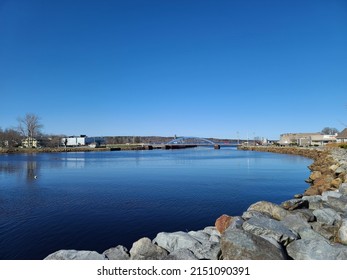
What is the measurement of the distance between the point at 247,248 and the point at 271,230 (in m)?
1.08

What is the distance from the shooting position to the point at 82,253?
4734 mm

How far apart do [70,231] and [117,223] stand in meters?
1.37

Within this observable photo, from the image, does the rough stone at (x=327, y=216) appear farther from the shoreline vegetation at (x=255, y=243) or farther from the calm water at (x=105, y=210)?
the calm water at (x=105, y=210)

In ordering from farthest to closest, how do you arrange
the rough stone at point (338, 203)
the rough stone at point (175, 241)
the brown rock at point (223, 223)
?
the rough stone at point (338, 203), the brown rock at point (223, 223), the rough stone at point (175, 241)

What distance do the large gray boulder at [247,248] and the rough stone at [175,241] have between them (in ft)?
2.73

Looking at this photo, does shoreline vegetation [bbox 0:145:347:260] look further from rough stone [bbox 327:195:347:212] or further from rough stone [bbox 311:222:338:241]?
rough stone [bbox 327:195:347:212]

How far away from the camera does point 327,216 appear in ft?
19.4

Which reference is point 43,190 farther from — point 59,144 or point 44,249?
point 59,144

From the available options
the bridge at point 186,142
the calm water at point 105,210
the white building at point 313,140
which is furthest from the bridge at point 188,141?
the calm water at point 105,210

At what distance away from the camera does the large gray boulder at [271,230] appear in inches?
186

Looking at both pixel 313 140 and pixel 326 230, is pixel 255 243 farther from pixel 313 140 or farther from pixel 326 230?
pixel 313 140


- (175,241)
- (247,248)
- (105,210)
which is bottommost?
(105,210)

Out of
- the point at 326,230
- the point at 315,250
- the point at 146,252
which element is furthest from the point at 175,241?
the point at 326,230

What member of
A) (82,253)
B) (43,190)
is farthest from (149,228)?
(43,190)
